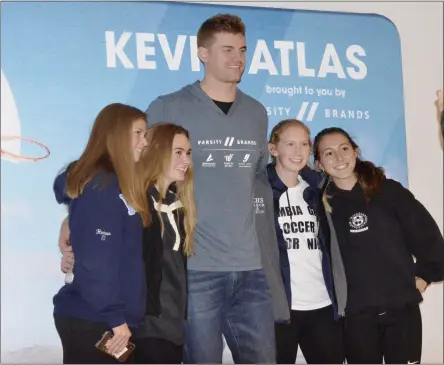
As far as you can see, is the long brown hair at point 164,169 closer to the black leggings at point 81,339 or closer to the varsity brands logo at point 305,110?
the black leggings at point 81,339

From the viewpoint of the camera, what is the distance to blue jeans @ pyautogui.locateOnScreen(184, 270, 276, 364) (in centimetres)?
264

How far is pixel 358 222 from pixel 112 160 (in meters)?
1.10

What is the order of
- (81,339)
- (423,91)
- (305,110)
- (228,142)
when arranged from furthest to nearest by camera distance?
(423,91)
(305,110)
(228,142)
(81,339)

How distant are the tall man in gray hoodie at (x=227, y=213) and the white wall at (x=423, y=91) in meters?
0.65

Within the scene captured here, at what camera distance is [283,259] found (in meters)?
2.82

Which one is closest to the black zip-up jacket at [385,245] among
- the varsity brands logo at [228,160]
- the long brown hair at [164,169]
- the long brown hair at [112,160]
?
the varsity brands logo at [228,160]

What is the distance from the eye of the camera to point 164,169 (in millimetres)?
2689

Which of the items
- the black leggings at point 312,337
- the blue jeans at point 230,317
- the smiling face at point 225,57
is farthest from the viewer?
the smiling face at point 225,57

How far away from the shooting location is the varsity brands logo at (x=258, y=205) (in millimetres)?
2850

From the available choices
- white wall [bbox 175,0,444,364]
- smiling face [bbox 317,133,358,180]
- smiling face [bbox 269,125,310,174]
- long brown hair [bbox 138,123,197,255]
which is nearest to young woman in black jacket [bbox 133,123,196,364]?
long brown hair [bbox 138,123,197,255]

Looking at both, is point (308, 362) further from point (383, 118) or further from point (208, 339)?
point (383, 118)

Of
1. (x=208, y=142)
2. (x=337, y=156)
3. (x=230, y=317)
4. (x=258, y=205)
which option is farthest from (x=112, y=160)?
(x=337, y=156)

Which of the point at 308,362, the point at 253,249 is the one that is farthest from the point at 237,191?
the point at 308,362

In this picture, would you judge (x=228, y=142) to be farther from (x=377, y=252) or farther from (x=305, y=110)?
(x=377, y=252)
